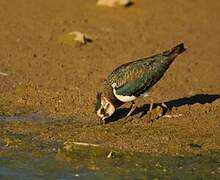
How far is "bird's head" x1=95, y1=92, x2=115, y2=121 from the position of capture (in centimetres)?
898

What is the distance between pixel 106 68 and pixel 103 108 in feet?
10.00

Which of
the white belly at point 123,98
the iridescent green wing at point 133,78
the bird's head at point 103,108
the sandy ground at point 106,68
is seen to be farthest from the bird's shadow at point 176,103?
the iridescent green wing at point 133,78

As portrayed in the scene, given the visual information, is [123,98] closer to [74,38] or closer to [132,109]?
[132,109]

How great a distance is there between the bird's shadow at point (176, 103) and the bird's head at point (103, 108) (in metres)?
0.20

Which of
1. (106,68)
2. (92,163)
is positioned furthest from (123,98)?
(106,68)

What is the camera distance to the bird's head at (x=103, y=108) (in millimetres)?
8984

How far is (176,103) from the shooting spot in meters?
10.1

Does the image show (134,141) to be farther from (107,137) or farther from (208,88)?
(208,88)

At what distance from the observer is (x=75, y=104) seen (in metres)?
9.81

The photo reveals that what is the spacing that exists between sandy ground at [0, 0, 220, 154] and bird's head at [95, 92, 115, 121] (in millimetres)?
154

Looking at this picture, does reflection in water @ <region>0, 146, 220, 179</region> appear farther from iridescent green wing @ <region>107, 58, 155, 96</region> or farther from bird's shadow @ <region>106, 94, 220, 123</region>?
bird's shadow @ <region>106, 94, 220, 123</region>

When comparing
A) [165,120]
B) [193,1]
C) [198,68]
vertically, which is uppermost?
[193,1]

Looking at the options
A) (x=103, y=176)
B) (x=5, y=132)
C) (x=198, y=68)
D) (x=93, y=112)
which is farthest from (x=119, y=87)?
(x=198, y=68)

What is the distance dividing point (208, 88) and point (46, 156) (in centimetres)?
409
